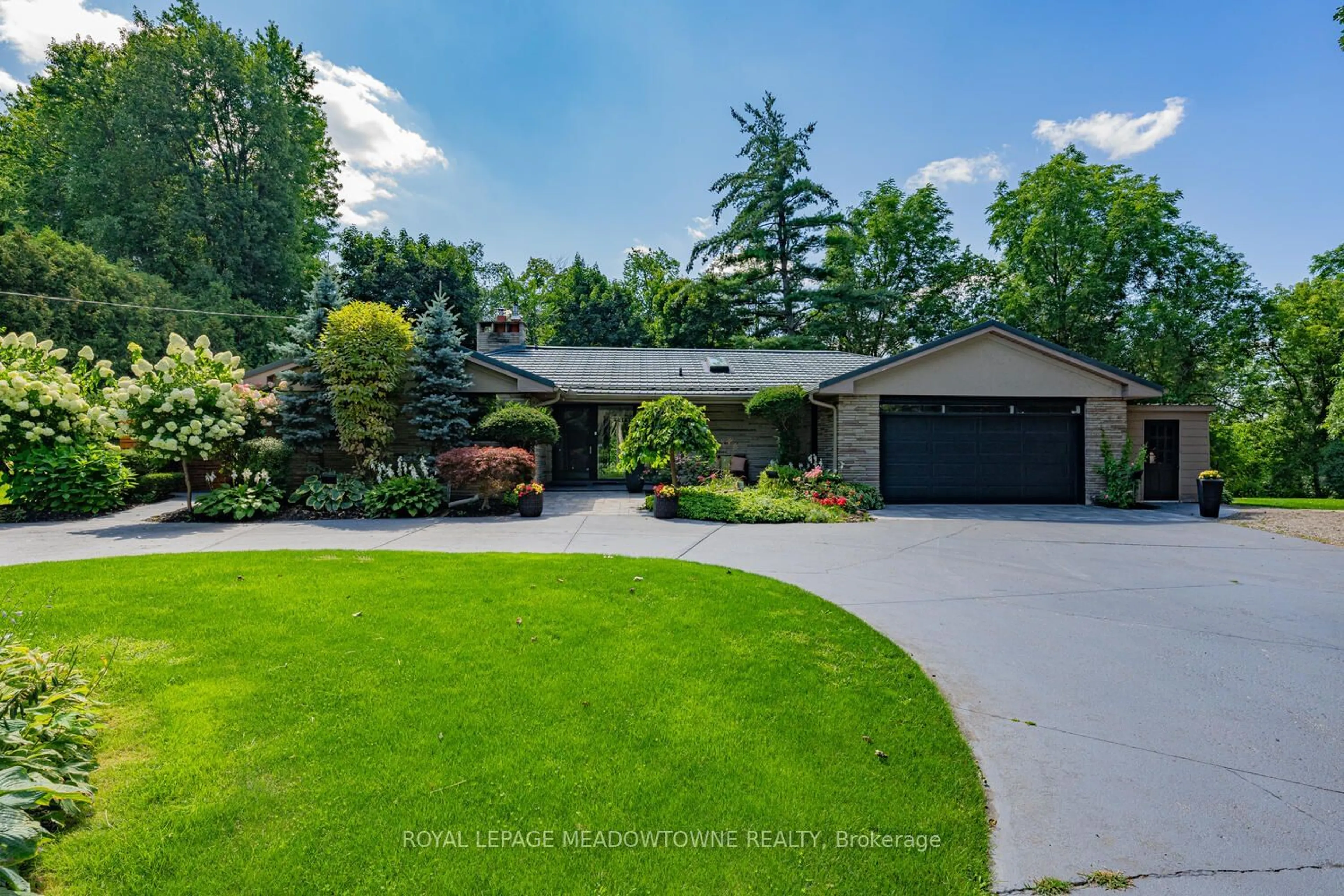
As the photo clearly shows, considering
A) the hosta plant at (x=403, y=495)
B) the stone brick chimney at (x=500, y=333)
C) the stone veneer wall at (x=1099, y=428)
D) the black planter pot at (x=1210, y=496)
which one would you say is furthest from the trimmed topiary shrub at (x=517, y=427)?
the black planter pot at (x=1210, y=496)

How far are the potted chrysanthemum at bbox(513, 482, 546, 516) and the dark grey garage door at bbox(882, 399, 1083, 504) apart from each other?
24.5ft

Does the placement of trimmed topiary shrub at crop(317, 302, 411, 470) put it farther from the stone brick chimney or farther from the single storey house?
the stone brick chimney

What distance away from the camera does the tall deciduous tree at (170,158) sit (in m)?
22.3

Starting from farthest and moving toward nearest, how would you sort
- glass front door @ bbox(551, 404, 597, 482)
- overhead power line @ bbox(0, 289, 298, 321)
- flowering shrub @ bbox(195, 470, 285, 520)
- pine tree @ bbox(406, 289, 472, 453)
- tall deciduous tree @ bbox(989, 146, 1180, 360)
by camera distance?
tall deciduous tree @ bbox(989, 146, 1180, 360) < overhead power line @ bbox(0, 289, 298, 321) < glass front door @ bbox(551, 404, 597, 482) < pine tree @ bbox(406, 289, 472, 453) < flowering shrub @ bbox(195, 470, 285, 520)

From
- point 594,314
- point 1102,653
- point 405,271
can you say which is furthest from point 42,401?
point 594,314

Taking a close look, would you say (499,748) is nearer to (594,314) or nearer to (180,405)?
(180,405)

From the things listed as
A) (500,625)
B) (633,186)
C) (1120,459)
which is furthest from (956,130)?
(500,625)

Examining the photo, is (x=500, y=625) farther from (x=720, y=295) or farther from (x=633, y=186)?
(x=720, y=295)

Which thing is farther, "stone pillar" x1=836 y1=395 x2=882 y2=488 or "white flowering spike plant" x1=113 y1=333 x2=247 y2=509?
"stone pillar" x1=836 y1=395 x2=882 y2=488

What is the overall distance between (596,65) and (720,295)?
1486cm

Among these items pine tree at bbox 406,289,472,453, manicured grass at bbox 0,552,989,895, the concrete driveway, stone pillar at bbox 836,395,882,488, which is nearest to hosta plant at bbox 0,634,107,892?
manicured grass at bbox 0,552,989,895

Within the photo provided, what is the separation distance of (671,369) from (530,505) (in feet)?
25.1

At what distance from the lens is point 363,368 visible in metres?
11.0

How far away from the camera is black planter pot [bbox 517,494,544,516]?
10.5m
